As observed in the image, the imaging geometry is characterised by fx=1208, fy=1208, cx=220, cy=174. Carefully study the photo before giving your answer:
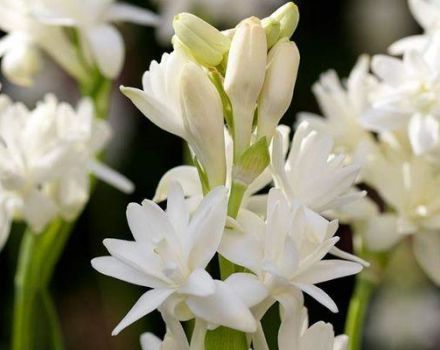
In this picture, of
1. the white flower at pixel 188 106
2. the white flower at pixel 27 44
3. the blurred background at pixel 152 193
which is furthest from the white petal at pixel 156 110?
the blurred background at pixel 152 193

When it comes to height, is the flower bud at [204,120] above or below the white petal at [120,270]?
above

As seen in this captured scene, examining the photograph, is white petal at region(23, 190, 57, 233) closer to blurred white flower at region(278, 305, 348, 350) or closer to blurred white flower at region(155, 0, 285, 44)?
blurred white flower at region(278, 305, 348, 350)

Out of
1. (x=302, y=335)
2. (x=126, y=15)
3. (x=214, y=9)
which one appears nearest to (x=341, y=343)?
(x=302, y=335)

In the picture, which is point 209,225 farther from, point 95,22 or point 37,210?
point 95,22

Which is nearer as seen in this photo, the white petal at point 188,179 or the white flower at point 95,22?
the white petal at point 188,179

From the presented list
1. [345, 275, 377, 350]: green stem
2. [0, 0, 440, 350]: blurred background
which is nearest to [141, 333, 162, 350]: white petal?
[345, 275, 377, 350]: green stem

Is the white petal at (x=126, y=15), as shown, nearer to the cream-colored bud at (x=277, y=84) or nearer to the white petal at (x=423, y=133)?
the white petal at (x=423, y=133)

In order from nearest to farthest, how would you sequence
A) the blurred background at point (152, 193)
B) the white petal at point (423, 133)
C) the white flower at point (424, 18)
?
the white petal at point (423, 133) → the white flower at point (424, 18) → the blurred background at point (152, 193)

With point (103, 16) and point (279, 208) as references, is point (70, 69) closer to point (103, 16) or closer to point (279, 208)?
point (103, 16)
